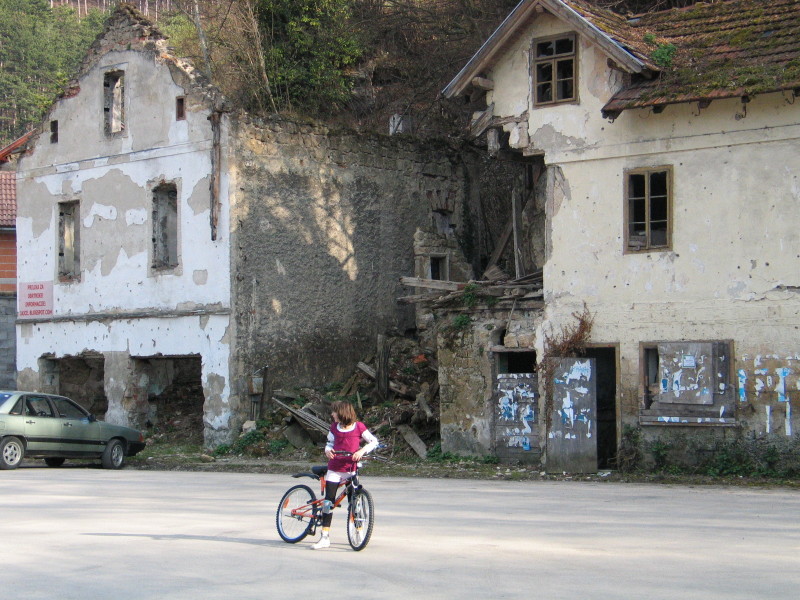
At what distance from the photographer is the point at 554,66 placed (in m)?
20.4

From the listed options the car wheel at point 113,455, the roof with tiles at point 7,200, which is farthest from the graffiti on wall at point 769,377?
the roof with tiles at point 7,200

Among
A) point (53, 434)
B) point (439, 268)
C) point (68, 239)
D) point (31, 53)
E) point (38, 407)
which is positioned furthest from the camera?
point (31, 53)

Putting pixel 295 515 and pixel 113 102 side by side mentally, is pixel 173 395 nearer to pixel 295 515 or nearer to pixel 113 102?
pixel 113 102

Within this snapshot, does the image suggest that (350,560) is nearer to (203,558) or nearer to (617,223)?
(203,558)

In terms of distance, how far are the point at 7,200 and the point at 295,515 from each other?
1196 inches

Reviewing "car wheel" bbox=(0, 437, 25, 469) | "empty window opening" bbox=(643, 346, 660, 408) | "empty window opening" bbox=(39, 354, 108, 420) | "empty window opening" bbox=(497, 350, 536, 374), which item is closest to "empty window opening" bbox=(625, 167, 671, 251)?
"empty window opening" bbox=(643, 346, 660, 408)

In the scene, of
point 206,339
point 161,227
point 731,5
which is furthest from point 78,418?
point 731,5

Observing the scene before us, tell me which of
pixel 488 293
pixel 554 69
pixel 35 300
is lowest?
Result: pixel 488 293

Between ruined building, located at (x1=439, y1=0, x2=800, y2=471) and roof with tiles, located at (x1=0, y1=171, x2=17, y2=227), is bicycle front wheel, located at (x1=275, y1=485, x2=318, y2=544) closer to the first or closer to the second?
ruined building, located at (x1=439, y1=0, x2=800, y2=471)

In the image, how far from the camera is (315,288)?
25906 mm

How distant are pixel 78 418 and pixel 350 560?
13026 mm

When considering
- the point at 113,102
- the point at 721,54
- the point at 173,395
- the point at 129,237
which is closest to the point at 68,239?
the point at 129,237

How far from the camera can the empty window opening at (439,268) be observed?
28.0 m

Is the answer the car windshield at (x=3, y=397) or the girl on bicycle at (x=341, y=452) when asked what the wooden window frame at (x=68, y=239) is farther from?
the girl on bicycle at (x=341, y=452)
